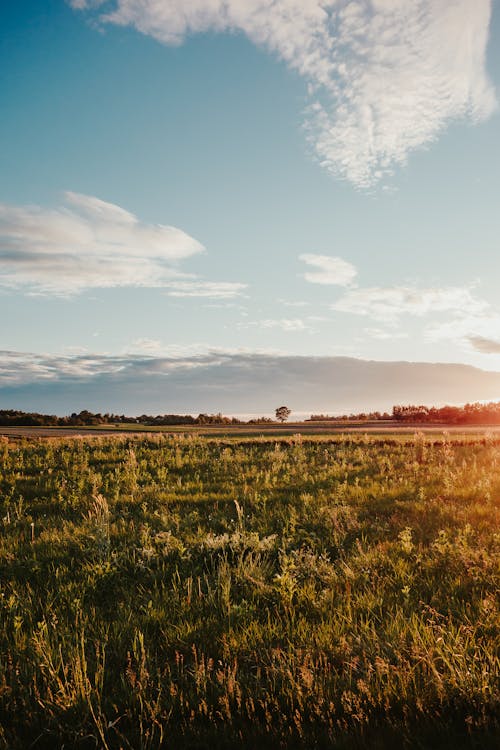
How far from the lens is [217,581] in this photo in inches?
213

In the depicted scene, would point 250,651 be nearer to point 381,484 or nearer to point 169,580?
point 169,580

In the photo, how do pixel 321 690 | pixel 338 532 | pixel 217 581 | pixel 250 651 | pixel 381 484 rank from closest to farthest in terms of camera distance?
pixel 321 690, pixel 250 651, pixel 217 581, pixel 338 532, pixel 381 484

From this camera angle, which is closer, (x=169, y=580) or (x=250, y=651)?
(x=250, y=651)

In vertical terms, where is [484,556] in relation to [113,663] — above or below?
above

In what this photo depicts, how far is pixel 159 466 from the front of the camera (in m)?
15.7

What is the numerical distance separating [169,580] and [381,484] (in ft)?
25.2

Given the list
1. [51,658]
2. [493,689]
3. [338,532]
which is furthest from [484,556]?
[51,658]

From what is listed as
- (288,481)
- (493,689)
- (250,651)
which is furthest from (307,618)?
(288,481)

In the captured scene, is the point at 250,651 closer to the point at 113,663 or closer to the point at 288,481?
the point at 113,663

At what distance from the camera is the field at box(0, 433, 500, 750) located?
3236 millimetres

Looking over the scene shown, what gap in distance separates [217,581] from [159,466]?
10.7 m

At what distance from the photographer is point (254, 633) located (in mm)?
4309

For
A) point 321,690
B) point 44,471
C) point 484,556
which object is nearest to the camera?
point 321,690

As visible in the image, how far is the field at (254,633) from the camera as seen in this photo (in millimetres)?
3236
